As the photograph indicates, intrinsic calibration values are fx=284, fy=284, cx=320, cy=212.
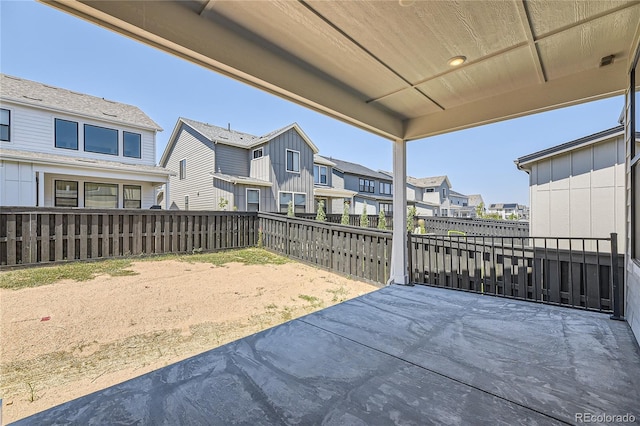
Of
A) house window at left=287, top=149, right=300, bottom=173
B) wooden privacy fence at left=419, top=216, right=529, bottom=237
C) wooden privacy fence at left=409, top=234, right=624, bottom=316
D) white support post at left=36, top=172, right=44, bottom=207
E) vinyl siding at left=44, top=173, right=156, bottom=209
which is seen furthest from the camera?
house window at left=287, top=149, right=300, bottom=173

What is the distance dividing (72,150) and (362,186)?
1637 centimetres

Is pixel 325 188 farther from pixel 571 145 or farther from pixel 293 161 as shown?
pixel 571 145

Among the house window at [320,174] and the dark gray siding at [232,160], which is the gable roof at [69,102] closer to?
the dark gray siding at [232,160]

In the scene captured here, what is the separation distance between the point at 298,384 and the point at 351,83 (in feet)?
8.99

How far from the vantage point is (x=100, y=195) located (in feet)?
31.8

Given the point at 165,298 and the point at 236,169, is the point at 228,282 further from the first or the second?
the point at 236,169

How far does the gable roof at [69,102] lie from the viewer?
332 inches

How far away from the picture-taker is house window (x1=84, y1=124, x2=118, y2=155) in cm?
939

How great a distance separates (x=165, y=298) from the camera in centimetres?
392

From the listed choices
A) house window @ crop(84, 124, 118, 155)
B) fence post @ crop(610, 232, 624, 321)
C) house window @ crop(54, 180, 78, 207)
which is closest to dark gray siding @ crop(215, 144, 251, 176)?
house window @ crop(84, 124, 118, 155)

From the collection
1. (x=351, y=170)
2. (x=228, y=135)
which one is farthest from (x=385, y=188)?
(x=228, y=135)

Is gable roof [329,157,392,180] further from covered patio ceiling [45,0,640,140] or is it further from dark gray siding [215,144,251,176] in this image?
covered patio ceiling [45,0,640,140]

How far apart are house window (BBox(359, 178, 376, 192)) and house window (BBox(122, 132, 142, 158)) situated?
14.3m

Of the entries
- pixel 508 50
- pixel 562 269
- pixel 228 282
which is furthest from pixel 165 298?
pixel 562 269
